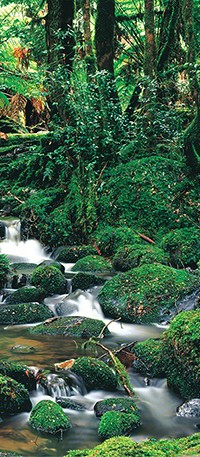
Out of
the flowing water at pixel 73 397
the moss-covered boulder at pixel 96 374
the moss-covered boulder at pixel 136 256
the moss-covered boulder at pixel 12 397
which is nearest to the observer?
the flowing water at pixel 73 397

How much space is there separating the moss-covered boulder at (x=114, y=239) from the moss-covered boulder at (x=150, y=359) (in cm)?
451

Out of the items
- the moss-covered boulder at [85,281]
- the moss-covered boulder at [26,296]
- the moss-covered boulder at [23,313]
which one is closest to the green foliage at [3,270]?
the moss-covered boulder at [26,296]

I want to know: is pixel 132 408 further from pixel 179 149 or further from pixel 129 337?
pixel 179 149

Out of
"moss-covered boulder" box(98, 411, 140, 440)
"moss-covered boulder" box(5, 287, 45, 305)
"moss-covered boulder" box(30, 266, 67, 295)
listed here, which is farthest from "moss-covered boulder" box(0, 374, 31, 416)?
"moss-covered boulder" box(30, 266, 67, 295)

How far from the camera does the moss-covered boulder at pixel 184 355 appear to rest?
4.65 metres

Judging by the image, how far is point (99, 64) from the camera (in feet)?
41.3

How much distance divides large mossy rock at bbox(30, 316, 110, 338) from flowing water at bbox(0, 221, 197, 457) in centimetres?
12

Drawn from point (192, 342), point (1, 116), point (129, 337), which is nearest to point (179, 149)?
point (129, 337)

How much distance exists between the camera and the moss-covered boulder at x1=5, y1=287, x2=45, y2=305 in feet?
24.7

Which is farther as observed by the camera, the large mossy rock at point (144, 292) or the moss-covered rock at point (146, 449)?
the large mossy rock at point (144, 292)

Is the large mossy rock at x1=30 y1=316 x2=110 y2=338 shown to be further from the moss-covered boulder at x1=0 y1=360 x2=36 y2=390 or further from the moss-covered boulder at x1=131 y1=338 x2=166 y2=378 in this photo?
the moss-covered boulder at x1=0 y1=360 x2=36 y2=390

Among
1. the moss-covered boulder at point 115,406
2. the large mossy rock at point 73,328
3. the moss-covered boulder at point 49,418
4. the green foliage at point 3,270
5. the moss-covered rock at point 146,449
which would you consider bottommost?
the green foliage at point 3,270

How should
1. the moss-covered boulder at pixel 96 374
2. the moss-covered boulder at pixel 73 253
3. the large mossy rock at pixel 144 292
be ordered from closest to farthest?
the moss-covered boulder at pixel 96 374 < the large mossy rock at pixel 144 292 < the moss-covered boulder at pixel 73 253

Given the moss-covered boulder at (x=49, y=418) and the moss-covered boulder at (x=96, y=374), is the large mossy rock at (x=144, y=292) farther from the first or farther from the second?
the moss-covered boulder at (x=49, y=418)
